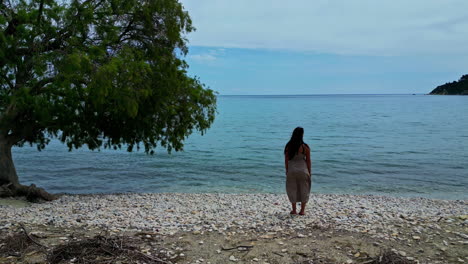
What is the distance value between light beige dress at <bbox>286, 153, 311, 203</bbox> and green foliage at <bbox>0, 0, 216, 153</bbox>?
6.43 metres

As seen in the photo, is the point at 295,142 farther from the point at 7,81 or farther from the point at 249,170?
the point at 249,170

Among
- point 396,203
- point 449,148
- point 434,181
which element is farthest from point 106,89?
point 449,148

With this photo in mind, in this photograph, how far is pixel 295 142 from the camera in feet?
34.7

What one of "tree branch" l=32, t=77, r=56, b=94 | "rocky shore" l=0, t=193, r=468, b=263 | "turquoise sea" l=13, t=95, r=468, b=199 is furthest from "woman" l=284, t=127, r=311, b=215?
"turquoise sea" l=13, t=95, r=468, b=199

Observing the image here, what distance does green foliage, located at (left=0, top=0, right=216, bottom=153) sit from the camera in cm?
1380

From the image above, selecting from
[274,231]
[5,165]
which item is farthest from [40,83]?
[274,231]

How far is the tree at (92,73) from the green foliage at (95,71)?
0.12ft

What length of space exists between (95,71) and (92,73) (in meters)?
0.12

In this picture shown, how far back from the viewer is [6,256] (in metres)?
7.68

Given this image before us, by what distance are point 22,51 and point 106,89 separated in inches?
151

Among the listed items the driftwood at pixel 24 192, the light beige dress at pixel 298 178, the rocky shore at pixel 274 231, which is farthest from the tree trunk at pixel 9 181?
the light beige dress at pixel 298 178

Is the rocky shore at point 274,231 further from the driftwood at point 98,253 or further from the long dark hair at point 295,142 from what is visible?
the long dark hair at point 295,142

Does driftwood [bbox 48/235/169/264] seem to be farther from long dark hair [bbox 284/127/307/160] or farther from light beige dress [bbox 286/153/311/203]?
long dark hair [bbox 284/127/307/160]

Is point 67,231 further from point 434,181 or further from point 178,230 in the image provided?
point 434,181
